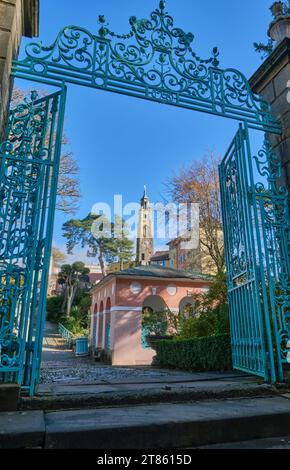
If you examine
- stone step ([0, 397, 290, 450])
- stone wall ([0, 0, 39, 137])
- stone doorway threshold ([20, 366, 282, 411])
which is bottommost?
stone step ([0, 397, 290, 450])

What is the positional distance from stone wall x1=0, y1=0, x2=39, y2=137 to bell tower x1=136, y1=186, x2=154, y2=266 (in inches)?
1169

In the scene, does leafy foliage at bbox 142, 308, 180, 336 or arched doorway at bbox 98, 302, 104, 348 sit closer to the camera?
leafy foliage at bbox 142, 308, 180, 336

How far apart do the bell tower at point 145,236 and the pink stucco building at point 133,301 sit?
637 inches

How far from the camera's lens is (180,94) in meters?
4.62

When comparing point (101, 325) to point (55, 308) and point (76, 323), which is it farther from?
point (55, 308)

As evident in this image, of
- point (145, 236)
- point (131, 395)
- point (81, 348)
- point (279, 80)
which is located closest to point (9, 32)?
point (279, 80)

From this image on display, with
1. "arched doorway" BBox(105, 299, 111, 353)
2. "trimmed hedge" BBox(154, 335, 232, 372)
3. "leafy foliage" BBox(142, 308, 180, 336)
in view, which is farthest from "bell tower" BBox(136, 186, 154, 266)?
"trimmed hedge" BBox(154, 335, 232, 372)

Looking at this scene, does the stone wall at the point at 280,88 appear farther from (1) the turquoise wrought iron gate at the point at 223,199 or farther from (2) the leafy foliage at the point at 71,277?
(2) the leafy foliage at the point at 71,277

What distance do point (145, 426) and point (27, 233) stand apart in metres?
1.98

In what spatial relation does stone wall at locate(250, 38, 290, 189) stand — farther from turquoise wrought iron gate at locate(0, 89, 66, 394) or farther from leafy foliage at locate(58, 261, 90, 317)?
leafy foliage at locate(58, 261, 90, 317)

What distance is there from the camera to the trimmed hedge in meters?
5.88

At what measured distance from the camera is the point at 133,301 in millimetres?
16078
